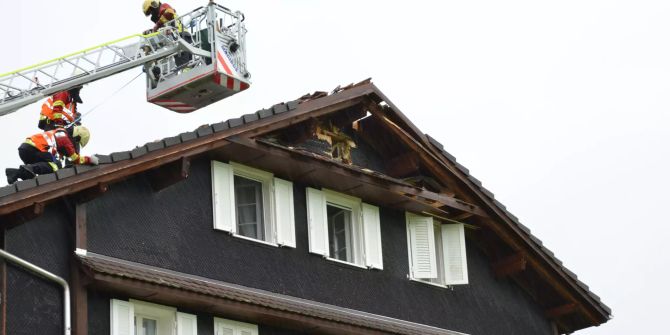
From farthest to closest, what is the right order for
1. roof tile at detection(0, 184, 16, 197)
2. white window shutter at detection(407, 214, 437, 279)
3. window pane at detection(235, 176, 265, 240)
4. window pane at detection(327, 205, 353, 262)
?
white window shutter at detection(407, 214, 437, 279), window pane at detection(327, 205, 353, 262), window pane at detection(235, 176, 265, 240), roof tile at detection(0, 184, 16, 197)

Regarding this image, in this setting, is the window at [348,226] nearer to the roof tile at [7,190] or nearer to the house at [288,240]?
the house at [288,240]

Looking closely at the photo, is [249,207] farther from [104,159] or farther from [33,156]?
[33,156]

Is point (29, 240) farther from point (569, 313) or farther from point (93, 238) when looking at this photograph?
point (569, 313)

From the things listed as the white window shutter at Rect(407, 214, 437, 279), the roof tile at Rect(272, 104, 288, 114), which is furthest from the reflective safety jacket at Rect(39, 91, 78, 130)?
the white window shutter at Rect(407, 214, 437, 279)

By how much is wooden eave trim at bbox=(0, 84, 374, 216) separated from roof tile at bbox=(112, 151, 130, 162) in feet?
0.21

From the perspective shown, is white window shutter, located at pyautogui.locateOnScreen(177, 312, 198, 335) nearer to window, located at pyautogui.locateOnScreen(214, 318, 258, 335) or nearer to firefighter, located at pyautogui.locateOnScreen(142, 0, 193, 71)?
window, located at pyautogui.locateOnScreen(214, 318, 258, 335)

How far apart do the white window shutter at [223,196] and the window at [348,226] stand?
2034mm

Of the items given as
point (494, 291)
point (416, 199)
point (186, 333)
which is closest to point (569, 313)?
point (494, 291)

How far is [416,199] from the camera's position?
3594 centimetres

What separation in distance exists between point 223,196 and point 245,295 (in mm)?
1901

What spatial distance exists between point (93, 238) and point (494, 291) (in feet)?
34.0

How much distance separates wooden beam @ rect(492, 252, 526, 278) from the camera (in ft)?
124

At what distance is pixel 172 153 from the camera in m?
31.3

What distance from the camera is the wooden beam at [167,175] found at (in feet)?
103
